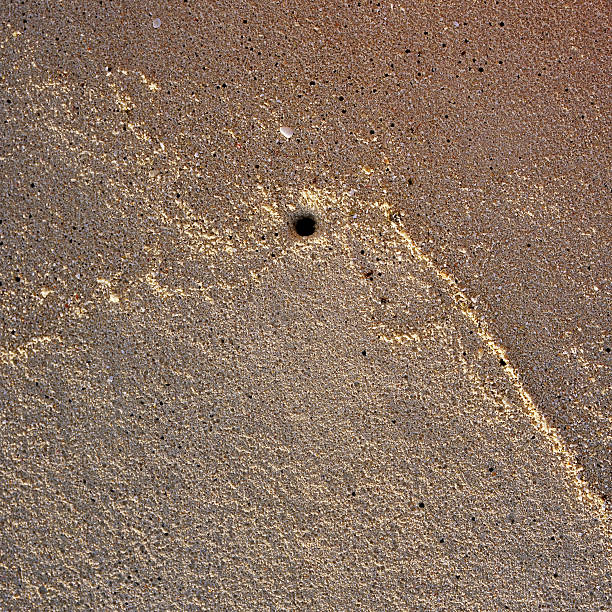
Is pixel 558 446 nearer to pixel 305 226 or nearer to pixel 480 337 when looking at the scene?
pixel 480 337

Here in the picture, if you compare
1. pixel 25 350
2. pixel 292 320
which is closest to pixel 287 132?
pixel 292 320

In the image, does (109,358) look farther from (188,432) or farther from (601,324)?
(601,324)

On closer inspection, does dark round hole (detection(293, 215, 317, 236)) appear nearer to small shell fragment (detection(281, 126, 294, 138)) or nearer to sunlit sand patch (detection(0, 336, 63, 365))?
small shell fragment (detection(281, 126, 294, 138))

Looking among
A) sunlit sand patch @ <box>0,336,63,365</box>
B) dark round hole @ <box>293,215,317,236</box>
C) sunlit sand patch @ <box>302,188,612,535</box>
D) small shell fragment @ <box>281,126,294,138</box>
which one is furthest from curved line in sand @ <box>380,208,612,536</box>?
sunlit sand patch @ <box>0,336,63,365</box>

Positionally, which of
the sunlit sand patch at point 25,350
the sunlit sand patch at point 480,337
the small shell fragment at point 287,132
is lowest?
the sunlit sand patch at point 25,350

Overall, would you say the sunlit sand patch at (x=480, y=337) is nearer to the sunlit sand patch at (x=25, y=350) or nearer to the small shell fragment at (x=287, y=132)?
the small shell fragment at (x=287, y=132)

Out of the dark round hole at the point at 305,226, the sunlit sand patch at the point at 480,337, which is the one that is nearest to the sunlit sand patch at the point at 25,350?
the dark round hole at the point at 305,226
